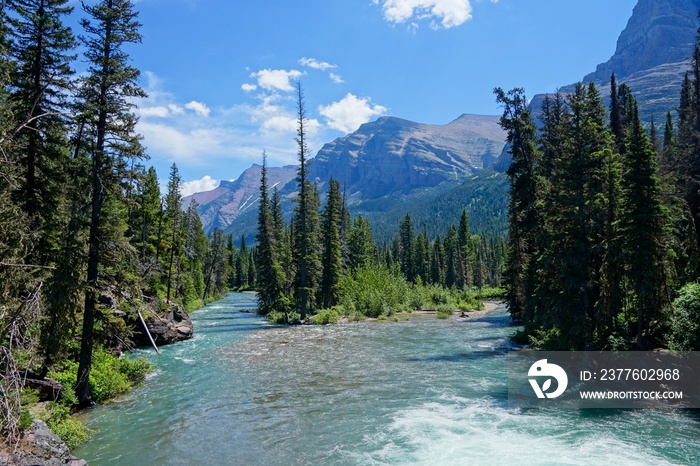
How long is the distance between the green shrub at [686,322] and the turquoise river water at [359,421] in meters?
3.64

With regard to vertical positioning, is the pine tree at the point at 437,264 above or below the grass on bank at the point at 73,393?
above

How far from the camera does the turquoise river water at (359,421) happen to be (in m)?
12.5

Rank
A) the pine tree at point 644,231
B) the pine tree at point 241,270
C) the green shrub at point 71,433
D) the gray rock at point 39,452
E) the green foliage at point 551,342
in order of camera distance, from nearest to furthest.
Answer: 1. the gray rock at point 39,452
2. the green shrub at point 71,433
3. the pine tree at point 644,231
4. the green foliage at point 551,342
5. the pine tree at point 241,270

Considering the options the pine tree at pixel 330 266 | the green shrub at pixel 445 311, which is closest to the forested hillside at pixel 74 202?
the pine tree at pixel 330 266

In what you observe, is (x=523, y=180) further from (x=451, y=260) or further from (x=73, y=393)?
(x=451, y=260)

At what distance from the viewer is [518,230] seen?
34.8 m

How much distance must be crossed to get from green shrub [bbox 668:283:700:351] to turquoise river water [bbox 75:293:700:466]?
143 inches

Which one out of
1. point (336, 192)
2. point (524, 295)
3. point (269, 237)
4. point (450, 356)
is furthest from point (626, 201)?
point (336, 192)

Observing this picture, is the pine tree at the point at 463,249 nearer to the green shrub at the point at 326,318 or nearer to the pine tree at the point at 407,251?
the pine tree at the point at 407,251

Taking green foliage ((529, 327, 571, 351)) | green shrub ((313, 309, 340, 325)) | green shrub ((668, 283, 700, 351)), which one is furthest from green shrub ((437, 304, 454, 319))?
green shrub ((668, 283, 700, 351))

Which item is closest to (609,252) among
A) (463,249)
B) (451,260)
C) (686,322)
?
(686,322)

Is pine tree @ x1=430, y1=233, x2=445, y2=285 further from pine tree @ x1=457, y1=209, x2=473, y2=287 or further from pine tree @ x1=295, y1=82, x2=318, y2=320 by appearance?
pine tree @ x1=295, y1=82, x2=318, y2=320

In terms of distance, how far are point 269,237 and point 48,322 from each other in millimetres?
37437

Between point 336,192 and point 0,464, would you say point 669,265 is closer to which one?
point 0,464
